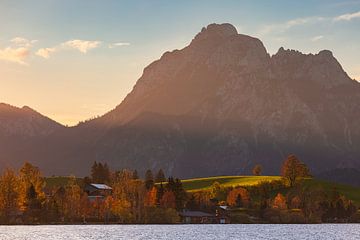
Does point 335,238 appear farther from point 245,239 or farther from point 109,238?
point 109,238

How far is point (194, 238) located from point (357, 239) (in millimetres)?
36088

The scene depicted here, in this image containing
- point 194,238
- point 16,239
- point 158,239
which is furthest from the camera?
point 194,238

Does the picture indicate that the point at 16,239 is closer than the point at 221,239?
Yes

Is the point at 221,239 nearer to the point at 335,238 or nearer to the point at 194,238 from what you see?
the point at 194,238

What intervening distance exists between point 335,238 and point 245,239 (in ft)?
74.2

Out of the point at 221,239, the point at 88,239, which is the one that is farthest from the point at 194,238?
the point at 88,239

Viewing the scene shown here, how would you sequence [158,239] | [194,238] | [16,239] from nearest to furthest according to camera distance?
[16,239] < [158,239] < [194,238]

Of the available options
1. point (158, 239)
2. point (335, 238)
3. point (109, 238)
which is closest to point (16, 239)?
point (109, 238)

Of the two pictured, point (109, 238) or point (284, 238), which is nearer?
point (109, 238)

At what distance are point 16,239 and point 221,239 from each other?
140 ft

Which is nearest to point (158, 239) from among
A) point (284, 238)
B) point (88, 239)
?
point (88, 239)

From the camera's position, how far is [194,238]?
139m

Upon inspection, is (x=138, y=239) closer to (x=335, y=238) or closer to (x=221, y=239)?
(x=221, y=239)

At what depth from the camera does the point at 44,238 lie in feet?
420
